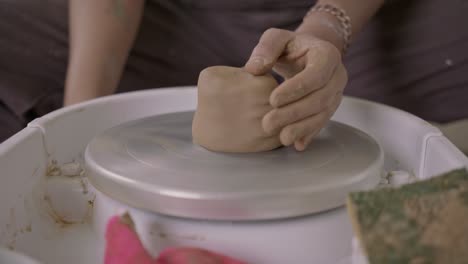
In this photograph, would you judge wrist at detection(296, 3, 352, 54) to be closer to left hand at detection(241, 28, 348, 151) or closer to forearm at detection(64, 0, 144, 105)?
left hand at detection(241, 28, 348, 151)

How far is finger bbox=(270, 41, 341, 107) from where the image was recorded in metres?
0.72

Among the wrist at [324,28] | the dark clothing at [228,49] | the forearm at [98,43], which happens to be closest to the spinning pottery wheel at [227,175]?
the wrist at [324,28]

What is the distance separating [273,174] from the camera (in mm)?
724

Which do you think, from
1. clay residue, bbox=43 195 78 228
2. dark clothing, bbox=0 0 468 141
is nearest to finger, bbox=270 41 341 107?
clay residue, bbox=43 195 78 228

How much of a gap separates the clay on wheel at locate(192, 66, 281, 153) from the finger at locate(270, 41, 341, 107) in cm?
4

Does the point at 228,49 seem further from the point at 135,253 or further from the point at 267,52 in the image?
the point at 135,253

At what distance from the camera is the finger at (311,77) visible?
2.38 feet

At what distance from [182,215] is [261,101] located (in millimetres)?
204

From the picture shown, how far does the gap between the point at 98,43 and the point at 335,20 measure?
0.61 metres

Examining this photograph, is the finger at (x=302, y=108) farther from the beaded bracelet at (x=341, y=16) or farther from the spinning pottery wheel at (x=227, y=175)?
the beaded bracelet at (x=341, y=16)

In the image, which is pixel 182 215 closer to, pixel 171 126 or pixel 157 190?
pixel 157 190

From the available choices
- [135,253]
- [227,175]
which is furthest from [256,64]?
[135,253]

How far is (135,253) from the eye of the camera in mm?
623

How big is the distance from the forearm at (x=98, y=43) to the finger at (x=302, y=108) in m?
0.66
